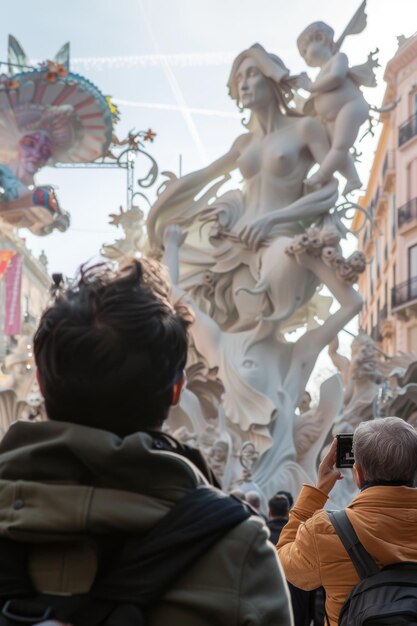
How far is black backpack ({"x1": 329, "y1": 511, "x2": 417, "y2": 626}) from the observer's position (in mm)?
2170

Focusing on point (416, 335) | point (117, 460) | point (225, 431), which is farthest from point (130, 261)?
point (416, 335)

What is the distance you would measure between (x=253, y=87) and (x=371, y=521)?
34.5ft

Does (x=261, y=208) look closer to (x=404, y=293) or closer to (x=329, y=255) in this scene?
(x=329, y=255)

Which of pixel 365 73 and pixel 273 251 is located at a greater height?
pixel 365 73

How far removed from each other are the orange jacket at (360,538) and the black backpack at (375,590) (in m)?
0.02

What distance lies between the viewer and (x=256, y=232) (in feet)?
39.2

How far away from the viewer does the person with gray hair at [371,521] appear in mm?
2314

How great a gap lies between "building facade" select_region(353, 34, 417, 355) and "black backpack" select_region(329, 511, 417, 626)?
29.6 metres

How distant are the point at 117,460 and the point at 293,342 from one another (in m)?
10.7

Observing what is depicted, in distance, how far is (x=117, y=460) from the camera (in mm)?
1431

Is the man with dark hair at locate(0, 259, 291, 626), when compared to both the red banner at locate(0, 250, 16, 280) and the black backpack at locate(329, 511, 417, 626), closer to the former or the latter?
the black backpack at locate(329, 511, 417, 626)

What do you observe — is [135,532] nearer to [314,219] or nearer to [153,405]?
[153,405]

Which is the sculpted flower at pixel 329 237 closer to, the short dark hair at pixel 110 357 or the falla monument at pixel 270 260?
the falla monument at pixel 270 260

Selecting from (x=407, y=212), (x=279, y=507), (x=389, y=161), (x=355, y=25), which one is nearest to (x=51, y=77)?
(x=355, y=25)
